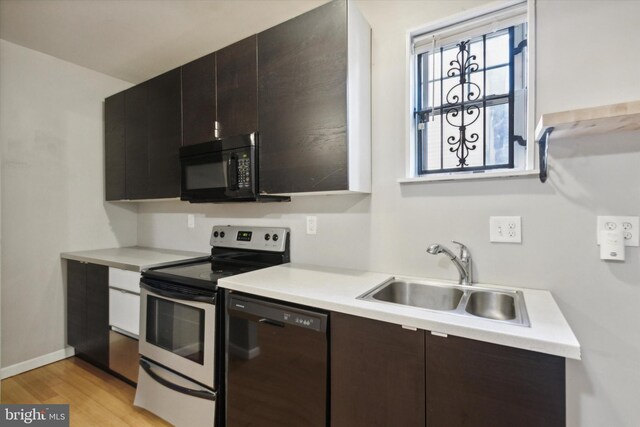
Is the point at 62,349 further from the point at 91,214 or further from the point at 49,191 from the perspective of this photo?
the point at 49,191

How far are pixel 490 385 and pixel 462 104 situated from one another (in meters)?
1.29

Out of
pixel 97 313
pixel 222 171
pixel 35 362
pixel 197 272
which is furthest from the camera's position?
pixel 35 362

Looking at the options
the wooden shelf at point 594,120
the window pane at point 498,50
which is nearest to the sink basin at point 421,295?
the wooden shelf at point 594,120

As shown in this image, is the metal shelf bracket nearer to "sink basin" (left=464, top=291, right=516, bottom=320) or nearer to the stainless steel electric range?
"sink basin" (left=464, top=291, right=516, bottom=320)

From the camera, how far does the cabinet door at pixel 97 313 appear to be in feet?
7.41

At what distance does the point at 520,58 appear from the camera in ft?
4.86

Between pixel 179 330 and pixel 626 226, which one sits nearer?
pixel 626 226

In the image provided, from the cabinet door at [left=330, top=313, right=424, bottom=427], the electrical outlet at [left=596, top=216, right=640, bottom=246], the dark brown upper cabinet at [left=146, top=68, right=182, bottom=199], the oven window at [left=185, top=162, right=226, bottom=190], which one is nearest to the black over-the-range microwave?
the oven window at [left=185, top=162, right=226, bottom=190]

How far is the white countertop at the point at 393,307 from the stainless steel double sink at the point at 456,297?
5cm

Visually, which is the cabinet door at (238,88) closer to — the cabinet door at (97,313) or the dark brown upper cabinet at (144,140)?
the dark brown upper cabinet at (144,140)

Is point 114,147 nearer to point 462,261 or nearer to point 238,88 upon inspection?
point 238,88

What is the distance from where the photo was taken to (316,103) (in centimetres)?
161

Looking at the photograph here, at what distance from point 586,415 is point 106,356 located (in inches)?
111

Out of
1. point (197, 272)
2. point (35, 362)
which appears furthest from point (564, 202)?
point (35, 362)
